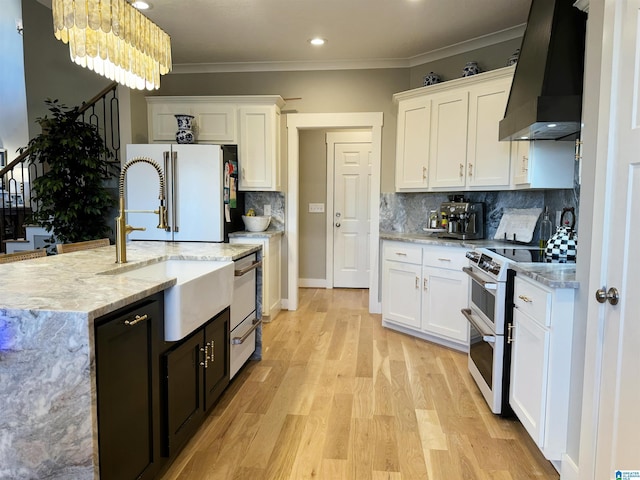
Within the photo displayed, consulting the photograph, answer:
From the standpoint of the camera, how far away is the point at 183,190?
3895mm

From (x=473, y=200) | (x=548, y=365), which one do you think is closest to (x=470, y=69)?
(x=473, y=200)

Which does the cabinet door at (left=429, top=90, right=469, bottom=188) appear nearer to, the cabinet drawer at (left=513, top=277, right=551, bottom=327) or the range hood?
the range hood

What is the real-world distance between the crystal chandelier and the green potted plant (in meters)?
1.93

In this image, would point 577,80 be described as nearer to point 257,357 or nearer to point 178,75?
point 257,357

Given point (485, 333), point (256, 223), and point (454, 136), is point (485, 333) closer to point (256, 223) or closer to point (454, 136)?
point (454, 136)

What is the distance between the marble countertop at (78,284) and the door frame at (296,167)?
214cm

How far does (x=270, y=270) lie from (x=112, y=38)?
8.95 ft

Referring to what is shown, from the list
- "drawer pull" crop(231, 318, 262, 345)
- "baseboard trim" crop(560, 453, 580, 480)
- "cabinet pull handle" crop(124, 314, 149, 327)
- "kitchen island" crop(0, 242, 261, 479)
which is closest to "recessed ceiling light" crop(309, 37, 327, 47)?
"drawer pull" crop(231, 318, 262, 345)

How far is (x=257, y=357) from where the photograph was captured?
330cm

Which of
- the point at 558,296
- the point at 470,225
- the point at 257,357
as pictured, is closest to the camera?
the point at 558,296

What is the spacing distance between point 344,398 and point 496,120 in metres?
2.49

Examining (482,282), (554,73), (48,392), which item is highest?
(554,73)

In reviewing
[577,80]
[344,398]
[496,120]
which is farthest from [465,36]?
[344,398]

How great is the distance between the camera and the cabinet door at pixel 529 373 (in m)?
1.92
